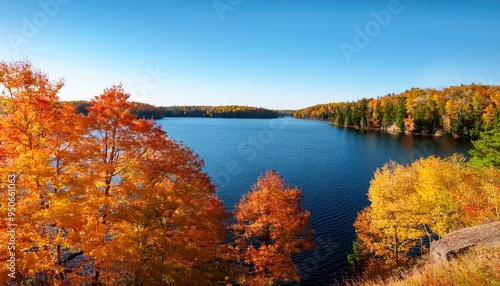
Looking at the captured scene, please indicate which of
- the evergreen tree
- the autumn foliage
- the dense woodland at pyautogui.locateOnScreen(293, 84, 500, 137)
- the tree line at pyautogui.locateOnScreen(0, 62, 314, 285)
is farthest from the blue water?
the dense woodland at pyautogui.locateOnScreen(293, 84, 500, 137)

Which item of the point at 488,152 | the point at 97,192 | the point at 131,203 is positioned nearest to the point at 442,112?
the point at 488,152

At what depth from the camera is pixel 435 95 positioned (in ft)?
461

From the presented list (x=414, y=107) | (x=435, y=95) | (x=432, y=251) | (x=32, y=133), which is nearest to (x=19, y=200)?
(x=32, y=133)

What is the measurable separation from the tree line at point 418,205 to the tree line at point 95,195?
646 inches

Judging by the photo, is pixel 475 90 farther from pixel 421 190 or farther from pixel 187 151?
pixel 187 151

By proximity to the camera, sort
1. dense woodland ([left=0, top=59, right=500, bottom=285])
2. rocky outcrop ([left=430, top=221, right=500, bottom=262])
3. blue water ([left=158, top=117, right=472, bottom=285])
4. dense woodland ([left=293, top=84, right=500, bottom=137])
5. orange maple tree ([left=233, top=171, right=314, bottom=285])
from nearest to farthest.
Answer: rocky outcrop ([left=430, top=221, right=500, bottom=262]) < dense woodland ([left=0, top=59, right=500, bottom=285]) < orange maple tree ([left=233, top=171, right=314, bottom=285]) < blue water ([left=158, top=117, right=472, bottom=285]) < dense woodland ([left=293, top=84, right=500, bottom=137])

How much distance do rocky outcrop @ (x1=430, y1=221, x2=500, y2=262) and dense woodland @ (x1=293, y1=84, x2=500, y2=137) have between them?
4178 inches

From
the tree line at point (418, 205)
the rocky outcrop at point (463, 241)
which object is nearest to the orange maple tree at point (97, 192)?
the rocky outcrop at point (463, 241)

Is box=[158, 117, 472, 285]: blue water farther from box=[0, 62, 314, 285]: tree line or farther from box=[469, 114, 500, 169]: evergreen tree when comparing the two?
box=[469, 114, 500, 169]: evergreen tree

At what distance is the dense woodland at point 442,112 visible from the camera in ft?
377

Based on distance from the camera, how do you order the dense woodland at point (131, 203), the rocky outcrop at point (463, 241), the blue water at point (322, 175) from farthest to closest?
the blue water at point (322, 175)
the dense woodland at point (131, 203)
the rocky outcrop at point (463, 241)

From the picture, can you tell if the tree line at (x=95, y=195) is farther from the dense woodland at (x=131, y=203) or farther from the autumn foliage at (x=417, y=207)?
the autumn foliage at (x=417, y=207)

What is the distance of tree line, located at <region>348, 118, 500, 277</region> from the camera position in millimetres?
28266

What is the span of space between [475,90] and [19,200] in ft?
557
